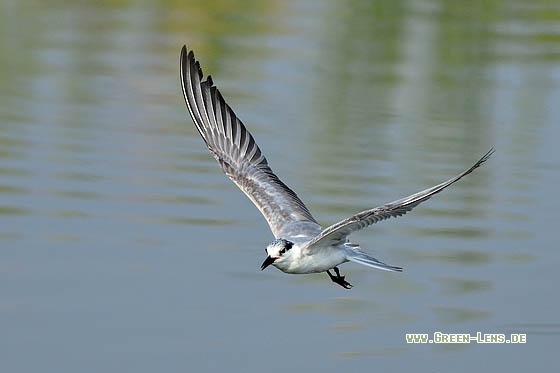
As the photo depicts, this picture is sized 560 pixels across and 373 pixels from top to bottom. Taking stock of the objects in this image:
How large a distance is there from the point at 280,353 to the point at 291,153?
6.86m

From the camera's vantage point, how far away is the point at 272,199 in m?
10.5

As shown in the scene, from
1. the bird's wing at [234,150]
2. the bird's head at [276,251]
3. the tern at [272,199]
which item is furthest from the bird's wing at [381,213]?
the bird's wing at [234,150]

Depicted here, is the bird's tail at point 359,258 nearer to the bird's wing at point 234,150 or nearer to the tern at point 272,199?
the tern at point 272,199

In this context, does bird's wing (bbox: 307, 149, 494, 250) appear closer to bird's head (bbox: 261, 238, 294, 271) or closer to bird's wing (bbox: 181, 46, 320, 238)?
bird's head (bbox: 261, 238, 294, 271)

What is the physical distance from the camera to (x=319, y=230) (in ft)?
33.0

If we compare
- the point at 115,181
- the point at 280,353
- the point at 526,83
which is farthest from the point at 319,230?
the point at 526,83

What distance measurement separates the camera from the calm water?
39.8 feet

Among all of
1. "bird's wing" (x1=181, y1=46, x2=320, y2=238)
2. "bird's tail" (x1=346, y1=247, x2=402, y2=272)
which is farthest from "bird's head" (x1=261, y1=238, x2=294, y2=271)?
"bird's wing" (x1=181, y1=46, x2=320, y2=238)

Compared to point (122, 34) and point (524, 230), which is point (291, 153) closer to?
point (524, 230)

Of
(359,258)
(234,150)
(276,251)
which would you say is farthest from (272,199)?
Answer: (276,251)

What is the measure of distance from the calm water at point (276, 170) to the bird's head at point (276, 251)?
7.86 feet

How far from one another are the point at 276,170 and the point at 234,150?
5.99 metres

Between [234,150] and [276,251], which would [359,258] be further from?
[234,150]

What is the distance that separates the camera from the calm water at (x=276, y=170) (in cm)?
1214
